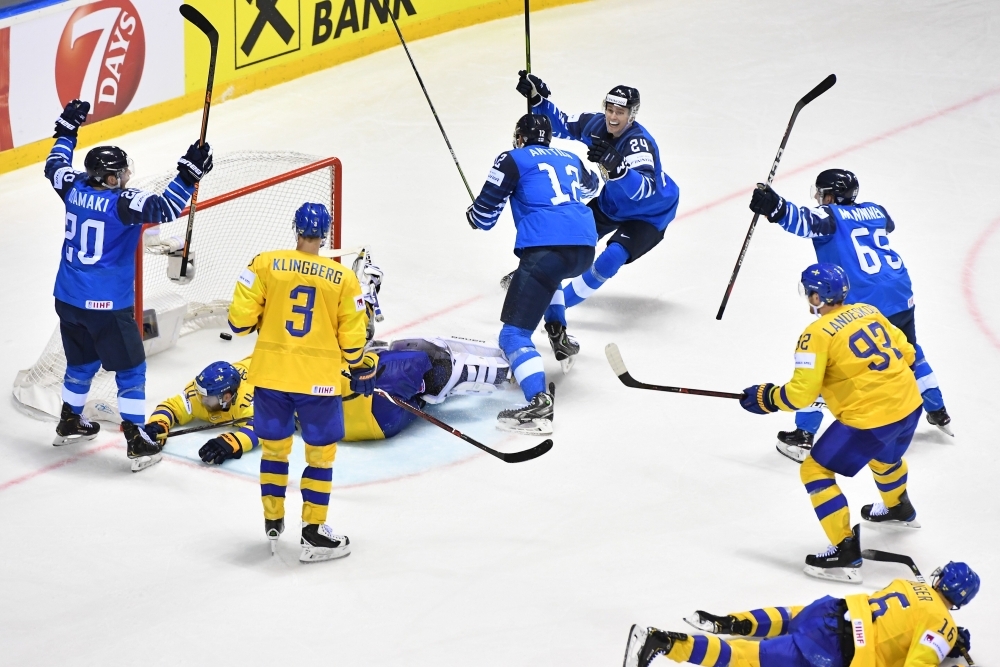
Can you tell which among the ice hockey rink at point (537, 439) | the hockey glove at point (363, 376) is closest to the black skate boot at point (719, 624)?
the ice hockey rink at point (537, 439)

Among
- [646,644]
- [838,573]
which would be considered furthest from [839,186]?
[646,644]

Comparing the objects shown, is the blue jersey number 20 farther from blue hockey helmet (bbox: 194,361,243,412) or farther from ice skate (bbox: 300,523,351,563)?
blue hockey helmet (bbox: 194,361,243,412)

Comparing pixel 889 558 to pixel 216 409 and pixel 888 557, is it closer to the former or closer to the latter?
pixel 888 557

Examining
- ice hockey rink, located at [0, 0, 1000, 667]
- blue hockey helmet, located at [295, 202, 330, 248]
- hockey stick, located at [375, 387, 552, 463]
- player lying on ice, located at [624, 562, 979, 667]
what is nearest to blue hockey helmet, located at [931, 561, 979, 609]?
player lying on ice, located at [624, 562, 979, 667]

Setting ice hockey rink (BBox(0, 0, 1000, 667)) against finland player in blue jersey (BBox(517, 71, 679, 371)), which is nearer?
ice hockey rink (BBox(0, 0, 1000, 667))

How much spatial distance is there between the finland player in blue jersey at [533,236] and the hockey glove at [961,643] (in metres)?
2.09

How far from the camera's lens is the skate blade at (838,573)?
5.02 metres

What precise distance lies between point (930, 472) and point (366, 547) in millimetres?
2375

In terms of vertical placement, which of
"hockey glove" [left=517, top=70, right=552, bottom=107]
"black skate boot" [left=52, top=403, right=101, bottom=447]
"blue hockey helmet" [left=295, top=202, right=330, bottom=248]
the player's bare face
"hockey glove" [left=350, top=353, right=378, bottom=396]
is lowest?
"black skate boot" [left=52, top=403, right=101, bottom=447]

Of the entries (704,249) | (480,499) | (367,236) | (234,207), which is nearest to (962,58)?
(704,249)

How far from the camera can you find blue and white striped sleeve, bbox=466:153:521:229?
6.16m

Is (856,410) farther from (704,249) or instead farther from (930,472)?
(704,249)

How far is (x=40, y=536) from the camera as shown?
17.0 ft

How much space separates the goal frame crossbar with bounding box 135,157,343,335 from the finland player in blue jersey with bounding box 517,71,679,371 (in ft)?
3.45
